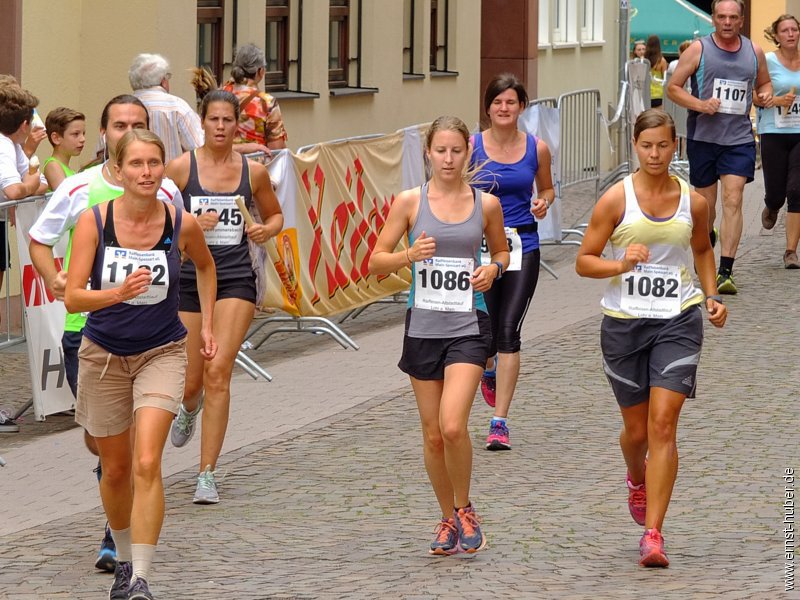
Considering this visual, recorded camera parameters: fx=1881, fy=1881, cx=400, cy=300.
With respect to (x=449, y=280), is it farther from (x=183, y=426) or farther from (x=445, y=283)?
(x=183, y=426)

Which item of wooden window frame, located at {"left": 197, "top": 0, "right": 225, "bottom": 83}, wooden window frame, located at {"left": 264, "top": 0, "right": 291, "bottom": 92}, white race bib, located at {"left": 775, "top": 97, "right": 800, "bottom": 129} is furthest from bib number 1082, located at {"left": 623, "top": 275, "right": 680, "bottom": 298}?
wooden window frame, located at {"left": 264, "top": 0, "right": 291, "bottom": 92}

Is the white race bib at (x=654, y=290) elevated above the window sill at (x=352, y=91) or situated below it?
below

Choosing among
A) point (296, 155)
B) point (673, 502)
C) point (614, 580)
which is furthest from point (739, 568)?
point (296, 155)

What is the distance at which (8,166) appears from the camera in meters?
10.3

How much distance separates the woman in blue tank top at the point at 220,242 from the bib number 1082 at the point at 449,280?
1528 millimetres

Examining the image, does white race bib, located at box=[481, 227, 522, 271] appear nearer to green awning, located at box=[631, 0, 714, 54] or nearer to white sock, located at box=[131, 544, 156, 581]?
white sock, located at box=[131, 544, 156, 581]

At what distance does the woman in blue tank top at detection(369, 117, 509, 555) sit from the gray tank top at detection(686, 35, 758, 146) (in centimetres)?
733

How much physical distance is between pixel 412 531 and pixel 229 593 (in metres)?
1.26

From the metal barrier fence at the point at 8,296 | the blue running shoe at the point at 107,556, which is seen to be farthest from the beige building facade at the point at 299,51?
the blue running shoe at the point at 107,556

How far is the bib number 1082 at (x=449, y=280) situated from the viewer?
7512 millimetres

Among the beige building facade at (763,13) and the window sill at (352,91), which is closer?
the window sill at (352,91)

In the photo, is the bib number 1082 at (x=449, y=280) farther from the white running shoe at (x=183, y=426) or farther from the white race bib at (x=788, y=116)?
the white race bib at (x=788, y=116)

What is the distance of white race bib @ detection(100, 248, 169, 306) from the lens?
6742mm

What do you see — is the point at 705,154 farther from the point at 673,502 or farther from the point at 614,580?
the point at 614,580
